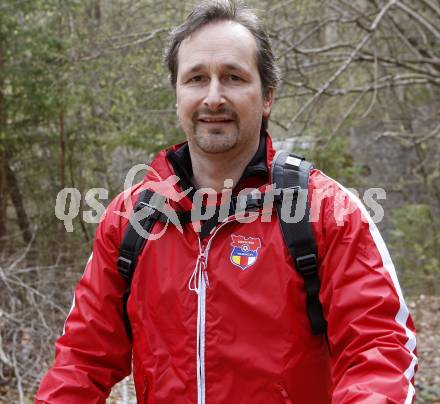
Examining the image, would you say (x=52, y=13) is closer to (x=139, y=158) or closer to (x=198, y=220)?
(x=139, y=158)

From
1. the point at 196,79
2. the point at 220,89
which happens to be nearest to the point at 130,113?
the point at 196,79

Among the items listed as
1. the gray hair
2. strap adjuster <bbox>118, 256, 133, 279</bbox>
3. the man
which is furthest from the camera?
the gray hair

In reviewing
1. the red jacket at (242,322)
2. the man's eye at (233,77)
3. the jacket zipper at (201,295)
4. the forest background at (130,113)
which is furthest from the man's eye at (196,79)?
the forest background at (130,113)

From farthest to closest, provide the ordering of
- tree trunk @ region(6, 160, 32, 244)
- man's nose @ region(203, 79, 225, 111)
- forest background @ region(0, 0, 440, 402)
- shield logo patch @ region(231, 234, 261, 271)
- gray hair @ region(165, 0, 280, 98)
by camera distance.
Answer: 1. tree trunk @ region(6, 160, 32, 244)
2. forest background @ region(0, 0, 440, 402)
3. gray hair @ region(165, 0, 280, 98)
4. man's nose @ region(203, 79, 225, 111)
5. shield logo patch @ region(231, 234, 261, 271)

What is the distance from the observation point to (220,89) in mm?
2385

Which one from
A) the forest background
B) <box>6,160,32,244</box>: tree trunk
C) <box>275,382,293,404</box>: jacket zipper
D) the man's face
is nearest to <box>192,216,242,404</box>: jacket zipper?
<box>275,382,293,404</box>: jacket zipper

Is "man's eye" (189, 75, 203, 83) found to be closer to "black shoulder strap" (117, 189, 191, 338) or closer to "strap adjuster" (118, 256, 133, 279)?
"black shoulder strap" (117, 189, 191, 338)

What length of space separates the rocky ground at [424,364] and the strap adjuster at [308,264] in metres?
3.03

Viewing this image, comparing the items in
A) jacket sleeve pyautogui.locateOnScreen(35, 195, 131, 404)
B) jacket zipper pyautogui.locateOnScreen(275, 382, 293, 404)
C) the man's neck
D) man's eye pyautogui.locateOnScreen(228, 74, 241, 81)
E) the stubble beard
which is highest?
man's eye pyautogui.locateOnScreen(228, 74, 241, 81)

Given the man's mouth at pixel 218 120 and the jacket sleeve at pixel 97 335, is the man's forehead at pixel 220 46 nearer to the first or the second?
the man's mouth at pixel 218 120

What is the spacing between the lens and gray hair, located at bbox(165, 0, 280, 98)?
2523mm

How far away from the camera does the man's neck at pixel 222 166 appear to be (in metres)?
2.46

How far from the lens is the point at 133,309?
88.4 inches

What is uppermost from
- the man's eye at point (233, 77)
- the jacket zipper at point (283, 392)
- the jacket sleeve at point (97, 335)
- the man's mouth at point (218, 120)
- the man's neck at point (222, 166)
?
the man's eye at point (233, 77)
